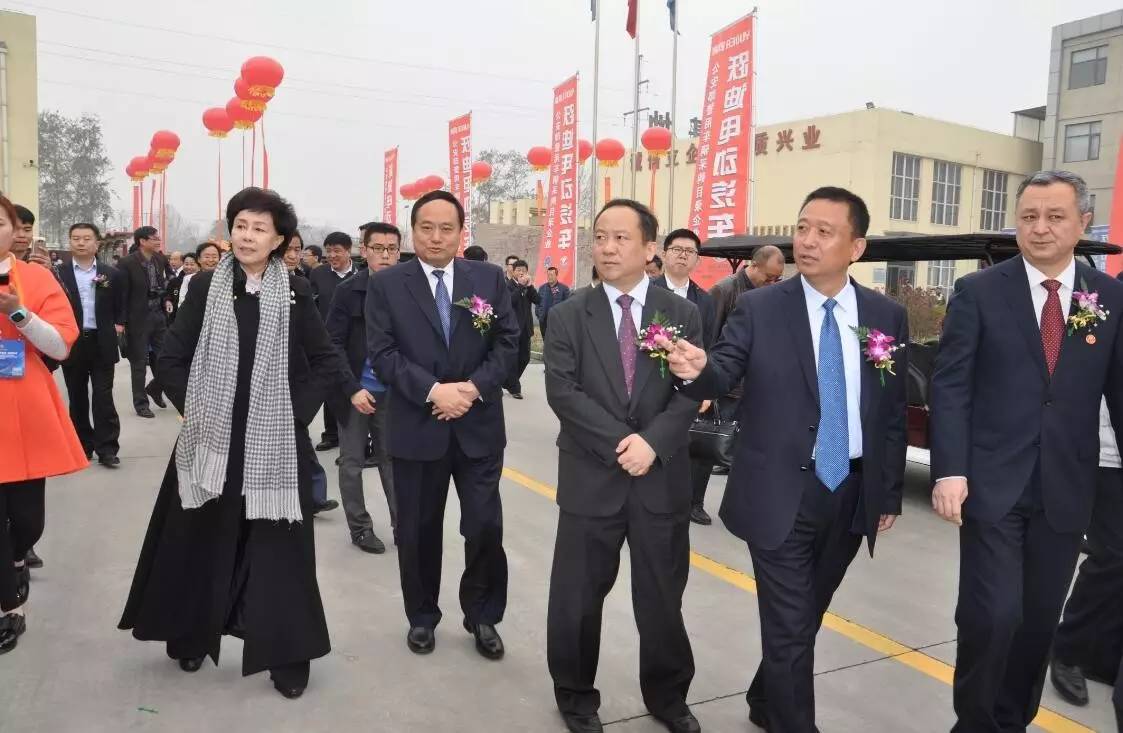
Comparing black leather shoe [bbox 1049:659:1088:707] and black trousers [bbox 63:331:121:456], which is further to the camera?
black trousers [bbox 63:331:121:456]

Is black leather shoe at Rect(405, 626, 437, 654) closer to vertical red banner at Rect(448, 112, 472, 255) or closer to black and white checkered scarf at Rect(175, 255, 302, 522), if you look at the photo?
black and white checkered scarf at Rect(175, 255, 302, 522)

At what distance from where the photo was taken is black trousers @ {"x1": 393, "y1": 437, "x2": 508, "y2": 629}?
3889 mm

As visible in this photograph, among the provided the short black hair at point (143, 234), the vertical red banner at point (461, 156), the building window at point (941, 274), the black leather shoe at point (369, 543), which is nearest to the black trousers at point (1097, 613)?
the black leather shoe at point (369, 543)

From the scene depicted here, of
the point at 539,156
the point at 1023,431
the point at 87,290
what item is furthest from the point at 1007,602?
the point at 539,156

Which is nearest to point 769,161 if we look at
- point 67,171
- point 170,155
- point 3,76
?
point 170,155

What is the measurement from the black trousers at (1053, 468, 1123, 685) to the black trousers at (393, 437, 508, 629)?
2418 millimetres

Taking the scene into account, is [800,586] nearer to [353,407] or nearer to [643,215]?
[643,215]

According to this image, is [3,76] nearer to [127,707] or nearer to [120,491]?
[120,491]

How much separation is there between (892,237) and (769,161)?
29.6 metres

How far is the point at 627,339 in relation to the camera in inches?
128

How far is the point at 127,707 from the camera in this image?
10.9 feet

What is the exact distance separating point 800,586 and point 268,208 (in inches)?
94.3

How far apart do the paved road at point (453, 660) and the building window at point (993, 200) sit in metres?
35.4

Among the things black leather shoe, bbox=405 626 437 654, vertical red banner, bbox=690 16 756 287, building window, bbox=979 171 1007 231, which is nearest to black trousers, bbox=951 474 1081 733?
black leather shoe, bbox=405 626 437 654
